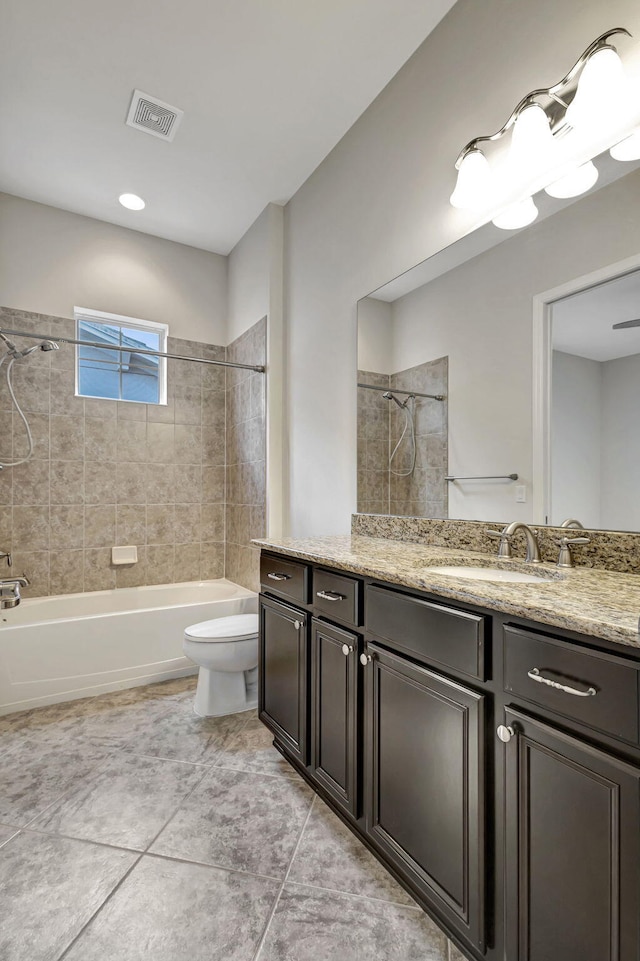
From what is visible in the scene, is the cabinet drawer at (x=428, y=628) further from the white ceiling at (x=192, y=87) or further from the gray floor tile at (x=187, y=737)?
the white ceiling at (x=192, y=87)

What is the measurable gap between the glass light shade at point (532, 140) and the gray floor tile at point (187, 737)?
8.02 feet

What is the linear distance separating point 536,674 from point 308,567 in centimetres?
91

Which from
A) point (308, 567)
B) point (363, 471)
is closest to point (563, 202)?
point (363, 471)

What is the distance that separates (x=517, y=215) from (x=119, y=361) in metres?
2.78

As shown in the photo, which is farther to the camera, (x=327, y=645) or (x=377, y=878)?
(x=327, y=645)

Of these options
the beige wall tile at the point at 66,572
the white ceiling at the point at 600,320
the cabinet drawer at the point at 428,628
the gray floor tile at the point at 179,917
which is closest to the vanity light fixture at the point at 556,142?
the white ceiling at the point at 600,320

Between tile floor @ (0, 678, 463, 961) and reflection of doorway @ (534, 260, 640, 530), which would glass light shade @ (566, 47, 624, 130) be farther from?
tile floor @ (0, 678, 463, 961)

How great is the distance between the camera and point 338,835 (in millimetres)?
1497

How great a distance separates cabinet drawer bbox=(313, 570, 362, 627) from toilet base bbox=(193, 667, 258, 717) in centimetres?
102

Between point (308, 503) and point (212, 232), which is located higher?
Answer: point (212, 232)

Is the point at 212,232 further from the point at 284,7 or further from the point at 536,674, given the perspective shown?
the point at 536,674

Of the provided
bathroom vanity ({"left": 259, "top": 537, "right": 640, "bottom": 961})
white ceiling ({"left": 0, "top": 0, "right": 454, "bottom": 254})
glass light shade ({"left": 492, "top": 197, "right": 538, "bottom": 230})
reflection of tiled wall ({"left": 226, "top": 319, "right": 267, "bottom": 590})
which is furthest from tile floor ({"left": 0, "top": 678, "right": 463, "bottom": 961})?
white ceiling ({"left": 0, "top": 0, "right": 454, "bottom": 254})

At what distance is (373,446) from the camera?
7.15 ft

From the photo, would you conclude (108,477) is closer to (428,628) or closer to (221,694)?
(221,694)
